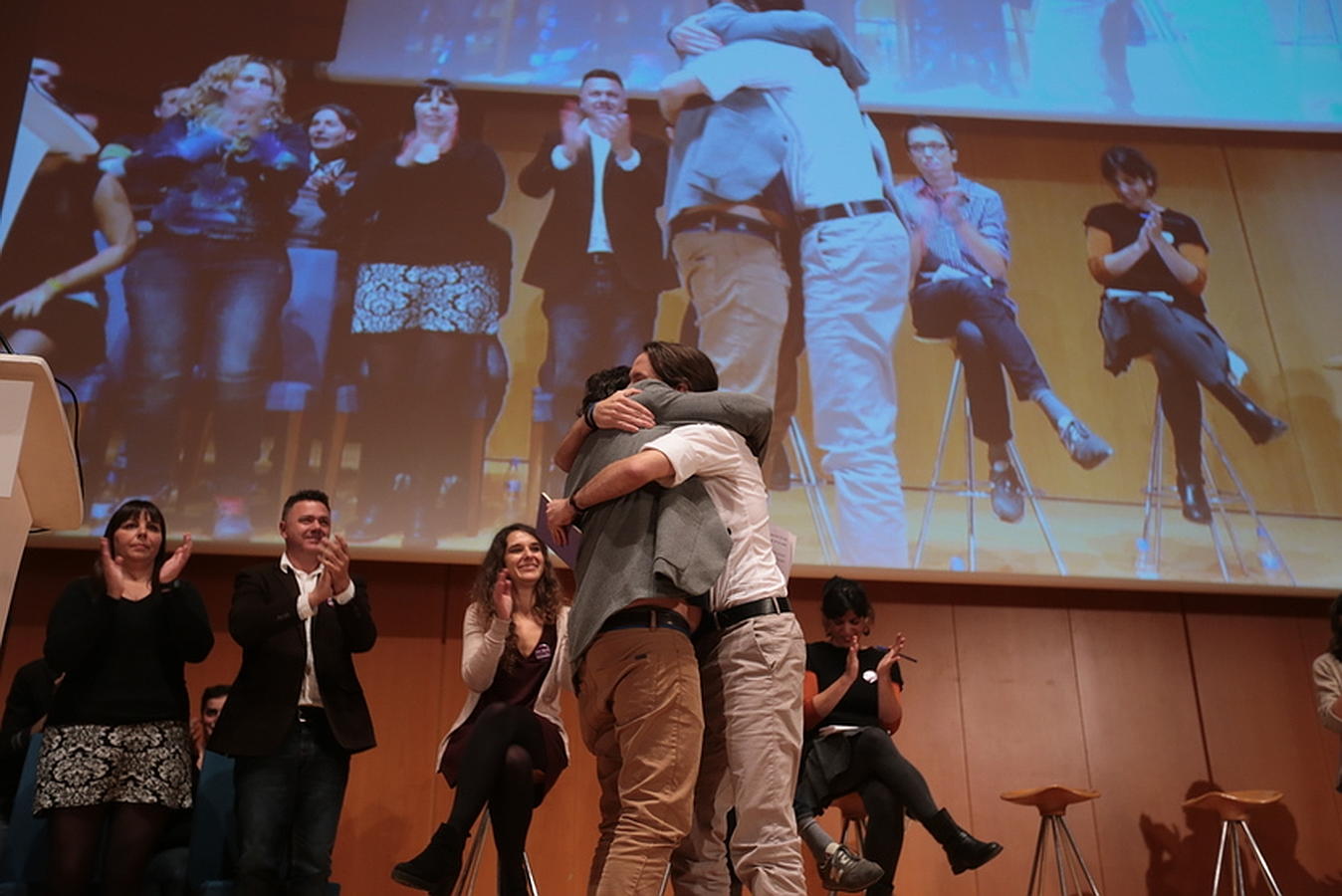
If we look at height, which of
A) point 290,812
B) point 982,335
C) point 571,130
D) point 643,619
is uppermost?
point 571,130

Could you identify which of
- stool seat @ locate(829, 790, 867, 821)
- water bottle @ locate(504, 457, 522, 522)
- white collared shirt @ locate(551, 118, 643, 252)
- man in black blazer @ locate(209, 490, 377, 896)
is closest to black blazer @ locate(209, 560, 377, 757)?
man in black blazer @ locate(209, 490, 377, 896)

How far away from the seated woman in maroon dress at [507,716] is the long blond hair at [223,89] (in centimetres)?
199

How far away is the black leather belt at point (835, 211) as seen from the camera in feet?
13.9

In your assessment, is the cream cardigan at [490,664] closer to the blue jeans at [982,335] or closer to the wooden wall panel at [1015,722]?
the wooden wall panel at [1015,722]

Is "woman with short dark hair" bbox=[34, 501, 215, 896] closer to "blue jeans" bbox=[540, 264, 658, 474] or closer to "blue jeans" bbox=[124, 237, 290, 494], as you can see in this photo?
"blue jeans" bbox=[124, 237, 290, 494]

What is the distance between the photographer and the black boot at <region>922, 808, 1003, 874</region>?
291cm

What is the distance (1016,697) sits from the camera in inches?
166

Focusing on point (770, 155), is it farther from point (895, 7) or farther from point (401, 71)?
point (401, 71)

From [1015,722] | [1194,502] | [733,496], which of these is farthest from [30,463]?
[1194,502]

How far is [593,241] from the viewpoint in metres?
4.15

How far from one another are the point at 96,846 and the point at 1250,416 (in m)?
3.97

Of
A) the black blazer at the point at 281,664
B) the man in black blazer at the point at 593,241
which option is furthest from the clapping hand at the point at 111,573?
the man in black blazer at the point at 593,241

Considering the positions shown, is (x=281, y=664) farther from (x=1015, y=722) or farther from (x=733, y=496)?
(x=1015, y=722)

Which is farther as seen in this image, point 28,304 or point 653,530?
point 28,304
